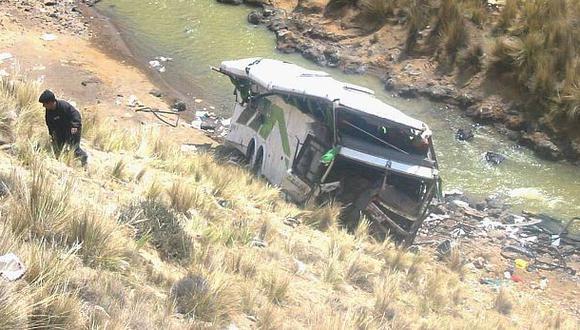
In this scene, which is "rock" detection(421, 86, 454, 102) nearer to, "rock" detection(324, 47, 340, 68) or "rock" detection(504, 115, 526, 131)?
"rock" detection(504, 115, 526, 131)

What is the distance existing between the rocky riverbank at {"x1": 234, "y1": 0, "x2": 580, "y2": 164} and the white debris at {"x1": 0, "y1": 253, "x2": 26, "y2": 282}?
13.6m

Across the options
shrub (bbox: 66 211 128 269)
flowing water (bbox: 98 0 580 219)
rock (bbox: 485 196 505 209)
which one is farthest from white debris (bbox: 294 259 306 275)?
flowing water (bbox: 98 0 580 219)

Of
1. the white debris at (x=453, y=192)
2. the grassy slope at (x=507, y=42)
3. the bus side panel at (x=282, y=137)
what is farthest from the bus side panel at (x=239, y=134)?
the grassy slope at (x=507, y=42)

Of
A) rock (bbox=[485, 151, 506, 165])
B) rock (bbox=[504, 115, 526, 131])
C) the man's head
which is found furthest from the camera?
rock (bbox=[504, 115, 526, 131])

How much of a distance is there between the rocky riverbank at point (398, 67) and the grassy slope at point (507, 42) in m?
0.21

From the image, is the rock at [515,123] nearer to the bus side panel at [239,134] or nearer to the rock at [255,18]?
the bus side panel at [239,134]

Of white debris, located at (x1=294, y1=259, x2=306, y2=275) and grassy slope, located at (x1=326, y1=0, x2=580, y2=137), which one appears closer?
white debris, located at (x1=294, y1=259, x2=306, y2=275)

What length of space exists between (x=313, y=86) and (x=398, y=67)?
27.0ft

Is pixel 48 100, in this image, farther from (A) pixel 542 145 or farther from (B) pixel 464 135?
(A) pixel 542 145

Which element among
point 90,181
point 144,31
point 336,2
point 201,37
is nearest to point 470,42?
point 336,2

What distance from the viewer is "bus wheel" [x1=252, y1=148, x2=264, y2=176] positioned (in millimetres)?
12969

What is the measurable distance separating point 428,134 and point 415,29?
9641 millimetres

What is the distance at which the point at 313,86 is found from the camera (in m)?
11.8

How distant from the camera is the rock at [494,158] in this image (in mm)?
15562
